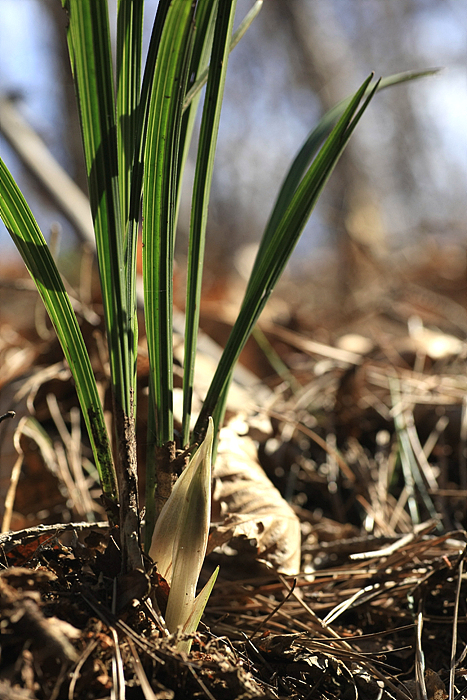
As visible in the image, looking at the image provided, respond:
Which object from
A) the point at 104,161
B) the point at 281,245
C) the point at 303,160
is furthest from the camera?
the point at 303,160

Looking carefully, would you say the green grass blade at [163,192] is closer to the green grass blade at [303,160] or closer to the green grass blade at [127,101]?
the green grass blade at [127,101]

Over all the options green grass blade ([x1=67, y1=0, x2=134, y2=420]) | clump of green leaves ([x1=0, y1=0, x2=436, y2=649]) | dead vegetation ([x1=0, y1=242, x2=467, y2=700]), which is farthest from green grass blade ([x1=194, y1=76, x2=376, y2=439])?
dead vegetation ([x1=0, y1=242, x2=467, y2=700])

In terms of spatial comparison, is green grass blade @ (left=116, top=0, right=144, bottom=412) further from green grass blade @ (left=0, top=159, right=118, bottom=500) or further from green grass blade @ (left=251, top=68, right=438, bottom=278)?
green grass blade @ (left=251, top=68, right=438, bottom=278)

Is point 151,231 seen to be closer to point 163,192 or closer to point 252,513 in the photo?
→ point 163,192

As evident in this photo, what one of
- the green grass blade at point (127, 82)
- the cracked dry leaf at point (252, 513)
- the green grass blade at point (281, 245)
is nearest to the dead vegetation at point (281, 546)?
the cracked dry leaf at point (252, 513)

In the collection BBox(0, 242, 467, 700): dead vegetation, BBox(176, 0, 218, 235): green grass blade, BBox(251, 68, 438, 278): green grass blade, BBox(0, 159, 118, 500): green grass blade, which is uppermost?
BBox(176, 0, 218, 235): green grass blade

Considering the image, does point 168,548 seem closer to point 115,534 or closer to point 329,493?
point 115,534

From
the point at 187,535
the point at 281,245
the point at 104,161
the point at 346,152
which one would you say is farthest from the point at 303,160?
the point at 346,152
